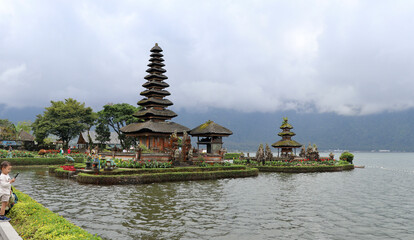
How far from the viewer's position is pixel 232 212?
1611 centimetres

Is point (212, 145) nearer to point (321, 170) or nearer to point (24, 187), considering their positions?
point (321, 170)

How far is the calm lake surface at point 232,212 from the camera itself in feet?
40.7

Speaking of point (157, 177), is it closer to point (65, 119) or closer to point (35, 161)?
point (35, 161)

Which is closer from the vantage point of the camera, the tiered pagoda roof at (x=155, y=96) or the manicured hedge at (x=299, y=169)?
the manicured hedge at (x=299, y=169)

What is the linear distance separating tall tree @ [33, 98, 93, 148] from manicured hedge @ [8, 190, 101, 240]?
63460 mm

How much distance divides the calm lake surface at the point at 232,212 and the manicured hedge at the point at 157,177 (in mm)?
2654

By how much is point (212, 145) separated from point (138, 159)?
40.0ft

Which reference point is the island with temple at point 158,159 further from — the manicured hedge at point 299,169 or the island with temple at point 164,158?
the manicured hedge at point 299,169

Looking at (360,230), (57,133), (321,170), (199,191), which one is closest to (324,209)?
(360,230)

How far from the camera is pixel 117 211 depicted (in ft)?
52.2

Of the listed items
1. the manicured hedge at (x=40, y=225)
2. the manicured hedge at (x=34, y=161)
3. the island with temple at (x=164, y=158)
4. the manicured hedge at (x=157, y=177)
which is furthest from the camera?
the manicured hedge at (x=34, y=161)

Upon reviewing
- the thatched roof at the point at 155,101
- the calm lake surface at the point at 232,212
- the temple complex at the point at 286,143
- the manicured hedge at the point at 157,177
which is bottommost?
the calm lake surface at the point at 232,212

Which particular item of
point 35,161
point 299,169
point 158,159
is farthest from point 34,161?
point 299,169

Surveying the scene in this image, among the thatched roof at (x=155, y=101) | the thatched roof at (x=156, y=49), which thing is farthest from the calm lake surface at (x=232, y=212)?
the thatched roof at (x=156, y=49)
